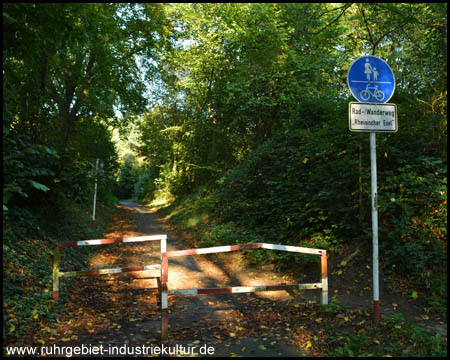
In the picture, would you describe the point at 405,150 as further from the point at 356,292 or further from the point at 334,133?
the point at 356,292

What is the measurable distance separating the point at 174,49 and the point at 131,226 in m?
9.31

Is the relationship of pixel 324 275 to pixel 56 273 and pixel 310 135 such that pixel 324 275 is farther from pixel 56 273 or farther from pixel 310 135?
pixel 310 135

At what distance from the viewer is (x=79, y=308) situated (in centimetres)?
573

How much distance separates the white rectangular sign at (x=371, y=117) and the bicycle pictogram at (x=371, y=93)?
0.13 m

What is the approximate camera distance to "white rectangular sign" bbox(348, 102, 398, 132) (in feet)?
16.0

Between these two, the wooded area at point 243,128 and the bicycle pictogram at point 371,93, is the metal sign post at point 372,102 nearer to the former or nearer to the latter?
the bicycle pictogram at point 371,93

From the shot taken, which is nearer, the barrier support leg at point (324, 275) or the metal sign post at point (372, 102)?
the metal sign post at point (372, 102)

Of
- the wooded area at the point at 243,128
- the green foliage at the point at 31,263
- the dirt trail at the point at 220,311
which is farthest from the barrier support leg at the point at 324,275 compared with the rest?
the green foliage at the point at 31,263

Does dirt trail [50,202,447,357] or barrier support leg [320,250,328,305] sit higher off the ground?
barrier support leg [320,250,328,305]

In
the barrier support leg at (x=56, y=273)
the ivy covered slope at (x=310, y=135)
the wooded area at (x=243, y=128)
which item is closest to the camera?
the barrier support leg at (x=56, y=273)

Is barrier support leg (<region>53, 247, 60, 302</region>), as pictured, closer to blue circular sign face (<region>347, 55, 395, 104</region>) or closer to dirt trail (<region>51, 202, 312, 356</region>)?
dirt trail (<region>51, 202, 312, 356</region>)

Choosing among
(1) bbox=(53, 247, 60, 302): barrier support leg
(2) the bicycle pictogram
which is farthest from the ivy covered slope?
(1) bbox=(53, 247, 60, 302): barrier support leg

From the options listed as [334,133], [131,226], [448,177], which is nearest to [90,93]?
[131,226]

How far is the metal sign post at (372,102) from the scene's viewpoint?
193 inches
